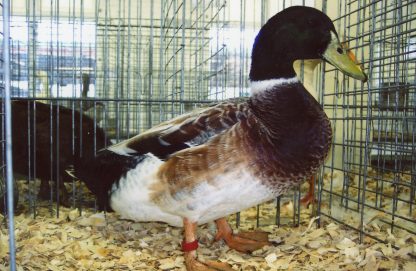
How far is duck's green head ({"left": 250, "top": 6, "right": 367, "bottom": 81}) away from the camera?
1.86m

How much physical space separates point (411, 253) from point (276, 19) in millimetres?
1179

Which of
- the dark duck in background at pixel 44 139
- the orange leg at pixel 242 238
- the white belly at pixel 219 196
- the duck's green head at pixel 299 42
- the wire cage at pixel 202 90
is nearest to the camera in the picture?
the white belly at pixel 219 196

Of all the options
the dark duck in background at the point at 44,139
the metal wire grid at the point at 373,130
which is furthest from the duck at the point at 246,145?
the dark duck in background at the point at 44,139

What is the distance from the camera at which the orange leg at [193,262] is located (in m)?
1.88

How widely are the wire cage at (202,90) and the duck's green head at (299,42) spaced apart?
1.07 ft

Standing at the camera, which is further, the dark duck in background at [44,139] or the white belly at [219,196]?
the dark duck in background at [44,139]

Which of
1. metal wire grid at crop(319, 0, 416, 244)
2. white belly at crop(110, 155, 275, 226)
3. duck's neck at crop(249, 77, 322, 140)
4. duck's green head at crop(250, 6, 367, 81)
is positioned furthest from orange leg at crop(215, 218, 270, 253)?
duck's green head at crop(250, 6, 367, 81)

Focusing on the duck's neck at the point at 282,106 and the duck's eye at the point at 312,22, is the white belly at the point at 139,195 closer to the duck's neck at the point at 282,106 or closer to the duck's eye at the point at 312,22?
the duck's neck at the point at 282,106

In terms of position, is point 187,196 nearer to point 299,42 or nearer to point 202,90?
point 299,42

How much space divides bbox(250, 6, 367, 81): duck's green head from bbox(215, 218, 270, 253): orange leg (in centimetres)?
82

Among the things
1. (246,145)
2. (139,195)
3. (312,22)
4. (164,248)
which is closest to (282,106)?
(246,145)

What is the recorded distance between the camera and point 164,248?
7.21 feet

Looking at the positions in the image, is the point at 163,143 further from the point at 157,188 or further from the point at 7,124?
the point at 7,124

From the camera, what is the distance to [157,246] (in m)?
2.22
